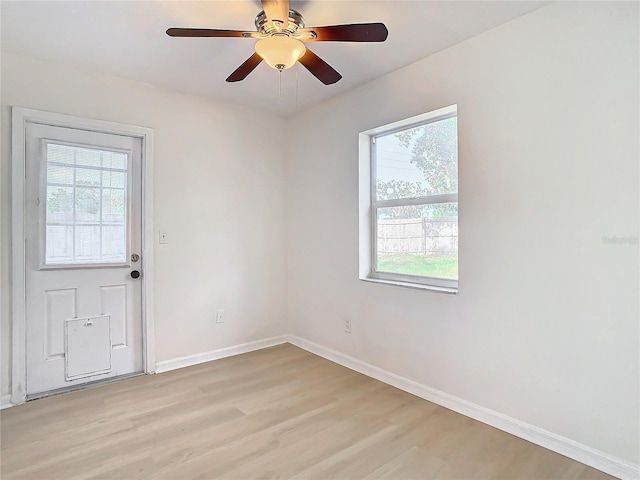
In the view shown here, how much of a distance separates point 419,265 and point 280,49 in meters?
1.84

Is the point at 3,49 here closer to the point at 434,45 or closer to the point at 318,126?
the point at 318,126

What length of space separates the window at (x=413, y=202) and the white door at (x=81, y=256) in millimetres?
2043

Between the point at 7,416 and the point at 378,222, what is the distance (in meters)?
3.05

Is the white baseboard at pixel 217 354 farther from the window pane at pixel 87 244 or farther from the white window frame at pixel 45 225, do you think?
the window pane at pixel 87 244

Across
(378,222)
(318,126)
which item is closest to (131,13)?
(318,126)

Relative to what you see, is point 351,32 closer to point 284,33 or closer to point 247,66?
point 284,33

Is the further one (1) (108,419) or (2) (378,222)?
(2) (378,222)

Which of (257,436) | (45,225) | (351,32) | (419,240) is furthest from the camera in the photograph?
(419,240)

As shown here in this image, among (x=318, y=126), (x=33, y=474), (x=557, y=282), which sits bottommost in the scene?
(x=33, y=474)

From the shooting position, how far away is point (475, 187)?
94.0 inches

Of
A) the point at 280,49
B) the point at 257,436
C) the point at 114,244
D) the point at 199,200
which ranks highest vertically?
the point at 280,49

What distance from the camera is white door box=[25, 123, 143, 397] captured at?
271 centimetres

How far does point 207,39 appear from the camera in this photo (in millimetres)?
2381

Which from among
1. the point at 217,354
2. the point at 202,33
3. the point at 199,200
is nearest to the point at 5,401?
the point at 217,354
